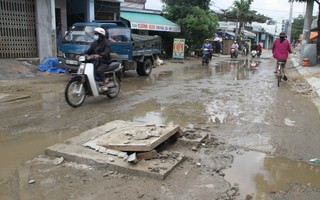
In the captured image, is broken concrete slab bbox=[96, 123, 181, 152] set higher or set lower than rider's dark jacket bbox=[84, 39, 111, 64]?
lower

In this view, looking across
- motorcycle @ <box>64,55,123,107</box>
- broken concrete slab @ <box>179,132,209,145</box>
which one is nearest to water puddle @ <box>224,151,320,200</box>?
broken concrete slab @ <box>179,132,209,145</box>

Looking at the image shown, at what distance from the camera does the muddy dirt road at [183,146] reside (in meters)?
3.64

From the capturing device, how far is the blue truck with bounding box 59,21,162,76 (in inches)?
462

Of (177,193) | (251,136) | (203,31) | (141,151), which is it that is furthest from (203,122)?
(203,31)

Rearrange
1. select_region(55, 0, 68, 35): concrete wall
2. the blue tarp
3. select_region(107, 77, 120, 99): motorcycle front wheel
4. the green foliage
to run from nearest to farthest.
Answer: select_region(107, 77, 120, 99): motorcycle front wheel
the blue tarp
select_region(55, 0, 68, 35): concrete wall
the green foliage

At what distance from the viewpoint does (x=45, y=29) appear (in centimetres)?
1534

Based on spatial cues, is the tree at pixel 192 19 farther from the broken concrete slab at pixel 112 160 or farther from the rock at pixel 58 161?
the rock at pixel 58 161

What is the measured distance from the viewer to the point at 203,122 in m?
6.60

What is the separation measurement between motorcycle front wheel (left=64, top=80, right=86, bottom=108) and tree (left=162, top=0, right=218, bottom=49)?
62.5 feet

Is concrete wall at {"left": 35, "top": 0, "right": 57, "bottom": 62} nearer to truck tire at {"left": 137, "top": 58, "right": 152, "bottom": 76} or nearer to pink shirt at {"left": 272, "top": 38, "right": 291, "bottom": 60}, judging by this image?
truck tire at {"left": 137, "top": 58, "right": 152, "bottom": 76}

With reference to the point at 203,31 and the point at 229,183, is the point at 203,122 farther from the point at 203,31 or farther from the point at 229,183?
the point at 203,31

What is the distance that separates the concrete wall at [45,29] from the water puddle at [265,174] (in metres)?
12.9

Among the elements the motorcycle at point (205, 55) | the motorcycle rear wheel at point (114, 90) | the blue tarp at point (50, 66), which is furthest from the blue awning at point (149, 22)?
the motorcycle rear wheel at point (114, 90)

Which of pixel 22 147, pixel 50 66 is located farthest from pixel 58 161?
pixel 50 66
